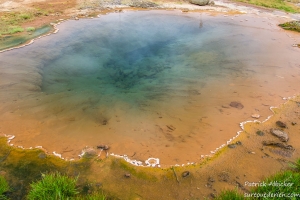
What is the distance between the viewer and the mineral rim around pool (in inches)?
243

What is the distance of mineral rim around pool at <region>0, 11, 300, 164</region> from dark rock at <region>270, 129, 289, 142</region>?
2.91 ft

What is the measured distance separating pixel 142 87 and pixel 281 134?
16.4 feet

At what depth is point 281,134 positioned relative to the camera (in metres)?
6.07

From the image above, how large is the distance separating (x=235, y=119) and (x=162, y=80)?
11.2ft

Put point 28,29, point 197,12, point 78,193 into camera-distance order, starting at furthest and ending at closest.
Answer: point 197,12 < point 28,29 < point 78,193

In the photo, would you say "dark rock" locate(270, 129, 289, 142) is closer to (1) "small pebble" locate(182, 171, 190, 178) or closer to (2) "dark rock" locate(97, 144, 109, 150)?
(1) "small pebble" locate(182, 171, 190, 178)

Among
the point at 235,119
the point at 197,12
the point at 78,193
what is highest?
the point at 197,12

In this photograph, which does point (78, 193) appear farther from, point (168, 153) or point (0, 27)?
point (0, 27)

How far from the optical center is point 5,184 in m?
4.54

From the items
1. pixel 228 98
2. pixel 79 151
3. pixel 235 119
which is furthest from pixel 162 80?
pixel 79 151

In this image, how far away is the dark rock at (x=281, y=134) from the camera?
19.5ft

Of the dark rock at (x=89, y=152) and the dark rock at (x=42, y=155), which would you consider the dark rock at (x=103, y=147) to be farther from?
the dark rock at (x=42, y=155)

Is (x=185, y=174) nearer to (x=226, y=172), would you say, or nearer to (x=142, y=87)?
(x=226, y=172)

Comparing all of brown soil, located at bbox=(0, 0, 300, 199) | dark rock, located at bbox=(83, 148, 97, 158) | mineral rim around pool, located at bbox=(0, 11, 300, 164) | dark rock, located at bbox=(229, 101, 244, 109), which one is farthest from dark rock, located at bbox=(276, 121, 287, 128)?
dark rock, located at bbox=(83, 148, 97, 158)
